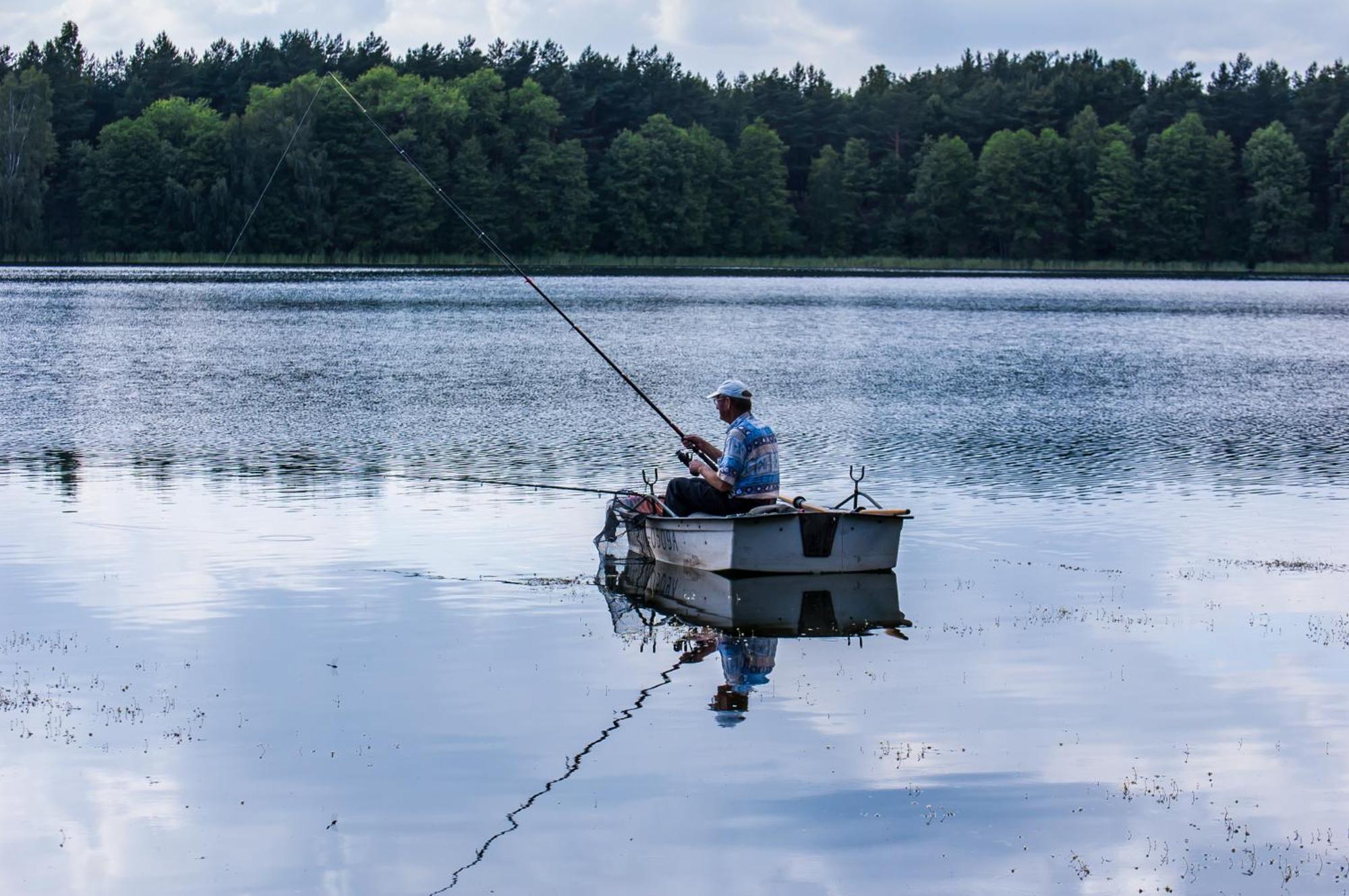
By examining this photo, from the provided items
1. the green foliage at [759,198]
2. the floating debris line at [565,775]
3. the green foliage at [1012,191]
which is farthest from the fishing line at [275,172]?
the green foliage at [1012,191]

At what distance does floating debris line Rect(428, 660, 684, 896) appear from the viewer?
27.7 feet

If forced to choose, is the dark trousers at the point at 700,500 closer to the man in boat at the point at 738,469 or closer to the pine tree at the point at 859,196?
the man in boat at the point at 738,469

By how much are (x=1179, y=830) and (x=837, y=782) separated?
1.78 meters

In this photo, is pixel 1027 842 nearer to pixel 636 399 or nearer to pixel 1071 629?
pixel 1071 629

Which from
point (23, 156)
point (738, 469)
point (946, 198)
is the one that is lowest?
point (738, 469)

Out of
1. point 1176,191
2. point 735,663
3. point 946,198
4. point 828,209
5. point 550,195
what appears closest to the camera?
point 735,663

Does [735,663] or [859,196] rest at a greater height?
[859,196]

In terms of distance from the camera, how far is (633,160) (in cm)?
13900

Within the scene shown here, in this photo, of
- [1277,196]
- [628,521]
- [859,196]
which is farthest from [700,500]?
[859,196]

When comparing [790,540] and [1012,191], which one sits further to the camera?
[1012,191]

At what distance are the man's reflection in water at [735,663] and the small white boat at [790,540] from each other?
1785 millimetres

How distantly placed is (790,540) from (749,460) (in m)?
0.77

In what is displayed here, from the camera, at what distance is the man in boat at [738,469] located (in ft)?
51.5

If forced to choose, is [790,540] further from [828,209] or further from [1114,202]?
[828,209]
